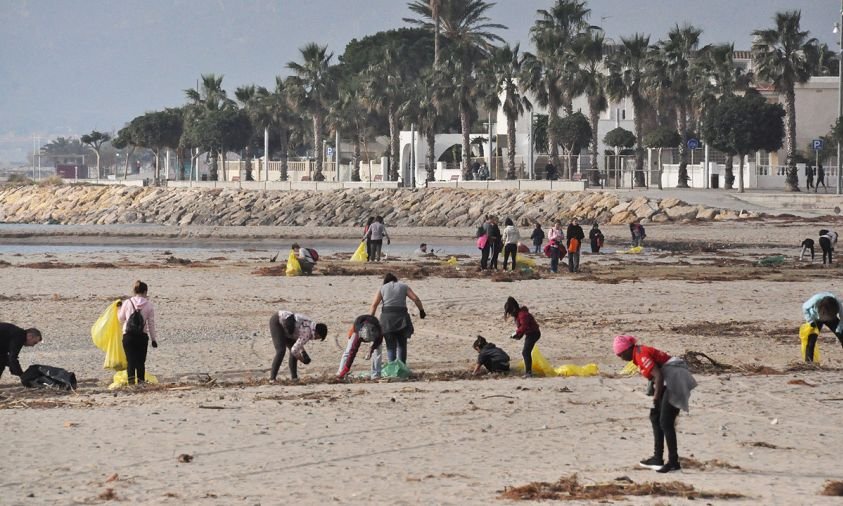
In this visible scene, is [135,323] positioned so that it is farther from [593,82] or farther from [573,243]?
[593,82]

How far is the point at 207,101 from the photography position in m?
106

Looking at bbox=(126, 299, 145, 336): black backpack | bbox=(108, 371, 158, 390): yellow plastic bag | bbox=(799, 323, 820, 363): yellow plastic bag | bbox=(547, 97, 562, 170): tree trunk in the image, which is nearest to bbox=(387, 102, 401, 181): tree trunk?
bbox=(547, 97, 562, 170): tree trunk

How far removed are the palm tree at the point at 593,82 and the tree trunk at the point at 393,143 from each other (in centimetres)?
1505

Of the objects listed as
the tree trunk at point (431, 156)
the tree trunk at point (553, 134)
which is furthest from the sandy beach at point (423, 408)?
the tree trunk at point (431, 156)

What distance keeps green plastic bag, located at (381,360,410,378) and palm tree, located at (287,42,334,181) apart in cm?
7188

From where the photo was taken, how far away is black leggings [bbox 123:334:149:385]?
14.8m

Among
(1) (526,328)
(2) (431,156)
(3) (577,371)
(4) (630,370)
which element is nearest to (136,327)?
(1) (526,328)

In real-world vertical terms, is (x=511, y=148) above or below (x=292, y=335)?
above

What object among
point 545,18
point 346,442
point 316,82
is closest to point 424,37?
point 316,82

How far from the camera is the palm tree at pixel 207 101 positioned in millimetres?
104438

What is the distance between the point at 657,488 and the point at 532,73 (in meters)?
62.5

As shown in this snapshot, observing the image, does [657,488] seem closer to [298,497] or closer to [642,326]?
[298,497]

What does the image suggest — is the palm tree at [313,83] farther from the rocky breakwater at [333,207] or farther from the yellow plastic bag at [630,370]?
the yellow plastic bag at [630,370]

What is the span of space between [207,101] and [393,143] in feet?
83.4
